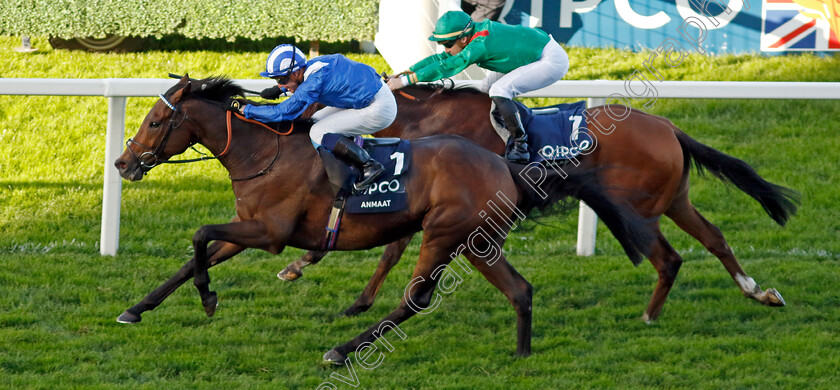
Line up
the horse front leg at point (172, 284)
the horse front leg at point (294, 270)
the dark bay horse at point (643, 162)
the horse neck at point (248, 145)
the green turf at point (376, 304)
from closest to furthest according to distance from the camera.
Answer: the green turf at point (376, 304), the horse neck at point (248, 145), the horse front leg at point (172, 284), the dark bay horse at point (643, 162), the horse front leg at point (294, 270)

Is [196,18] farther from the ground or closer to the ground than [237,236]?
closer to the ground

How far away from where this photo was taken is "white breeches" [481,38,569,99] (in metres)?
5.88

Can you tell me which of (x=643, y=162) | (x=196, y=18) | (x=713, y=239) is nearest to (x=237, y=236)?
(x=643, y=162)

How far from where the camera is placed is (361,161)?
498 cm

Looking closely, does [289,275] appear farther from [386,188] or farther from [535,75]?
[535,75]

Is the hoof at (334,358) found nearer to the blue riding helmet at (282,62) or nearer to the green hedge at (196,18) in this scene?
the blue riding helmet at (282,62)

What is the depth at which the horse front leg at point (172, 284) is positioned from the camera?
5.39m

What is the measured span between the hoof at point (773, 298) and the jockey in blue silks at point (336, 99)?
96.2 inches

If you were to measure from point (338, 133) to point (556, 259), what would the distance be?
8.05 feet

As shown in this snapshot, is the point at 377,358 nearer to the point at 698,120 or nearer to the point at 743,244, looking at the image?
the point at 743,244

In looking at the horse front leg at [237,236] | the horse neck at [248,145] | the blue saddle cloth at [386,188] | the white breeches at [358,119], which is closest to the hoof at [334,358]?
the horse front leg at [237,236]

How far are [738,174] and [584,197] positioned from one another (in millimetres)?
1251

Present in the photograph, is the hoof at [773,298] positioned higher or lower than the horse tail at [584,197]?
lower

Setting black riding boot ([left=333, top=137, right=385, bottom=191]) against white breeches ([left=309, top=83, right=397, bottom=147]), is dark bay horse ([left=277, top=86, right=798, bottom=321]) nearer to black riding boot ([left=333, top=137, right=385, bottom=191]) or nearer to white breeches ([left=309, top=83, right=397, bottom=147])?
white breeches ([left=309, top=83, right=397, bottom=147])
